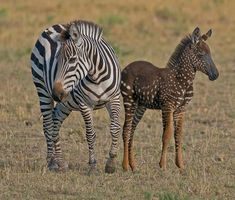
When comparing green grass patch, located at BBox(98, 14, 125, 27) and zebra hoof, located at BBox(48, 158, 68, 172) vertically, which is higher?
green grass patch, located at BBox(98, 14, 125, 27)

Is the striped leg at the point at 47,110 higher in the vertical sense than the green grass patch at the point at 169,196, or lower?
higher

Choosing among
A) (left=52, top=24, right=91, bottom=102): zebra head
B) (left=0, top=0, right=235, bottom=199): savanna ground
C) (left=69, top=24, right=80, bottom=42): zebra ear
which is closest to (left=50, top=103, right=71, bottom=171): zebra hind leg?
(left=0, top=0, right=235, bottom=199): savanna ground

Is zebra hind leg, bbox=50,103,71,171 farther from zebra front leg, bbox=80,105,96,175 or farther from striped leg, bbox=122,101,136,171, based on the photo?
striped leg, bbox=122,101,136,171

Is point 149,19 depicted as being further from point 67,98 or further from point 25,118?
point 67,98

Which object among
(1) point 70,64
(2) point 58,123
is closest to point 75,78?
(1) point 70,64

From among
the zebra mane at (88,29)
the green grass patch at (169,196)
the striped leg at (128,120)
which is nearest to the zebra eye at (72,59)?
the zebra mane at (88,29)

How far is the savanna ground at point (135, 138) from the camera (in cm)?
909

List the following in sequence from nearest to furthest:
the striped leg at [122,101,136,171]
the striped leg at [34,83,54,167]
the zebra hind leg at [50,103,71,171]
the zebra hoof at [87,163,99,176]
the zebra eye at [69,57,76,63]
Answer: the zebra eye at [69,57,76,63] < the zebra hoof at [87,163,99,176] < the striped leg at [122,101,136,171] < the zebra hind leg at [50,103,71,171] < the striped leg at [34,83,54,167]

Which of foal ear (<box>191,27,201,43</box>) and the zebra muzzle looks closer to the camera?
the zebra muzzle

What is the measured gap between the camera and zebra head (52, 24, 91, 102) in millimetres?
9484

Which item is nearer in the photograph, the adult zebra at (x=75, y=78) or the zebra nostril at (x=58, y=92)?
the zebra nostril at (x=58, y=92)

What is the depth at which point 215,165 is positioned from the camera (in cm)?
1059

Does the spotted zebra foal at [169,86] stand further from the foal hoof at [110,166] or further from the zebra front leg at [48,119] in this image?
the zebra front leg at [48,119]

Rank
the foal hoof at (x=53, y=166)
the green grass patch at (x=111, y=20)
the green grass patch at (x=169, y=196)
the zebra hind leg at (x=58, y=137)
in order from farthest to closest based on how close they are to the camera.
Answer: the green grass patch at (x=111, y=20)
the zebra hind leg at (x=58, y=137)
the foal hoof at (x=53, y=166)
the green grass patch at (x=169, y=196)
